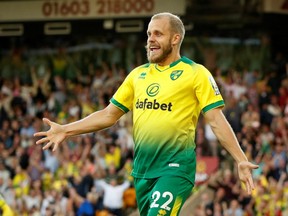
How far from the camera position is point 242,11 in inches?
930

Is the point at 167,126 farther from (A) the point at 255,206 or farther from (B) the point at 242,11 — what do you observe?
(B) the point at 242,11

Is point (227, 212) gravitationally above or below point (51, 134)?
below

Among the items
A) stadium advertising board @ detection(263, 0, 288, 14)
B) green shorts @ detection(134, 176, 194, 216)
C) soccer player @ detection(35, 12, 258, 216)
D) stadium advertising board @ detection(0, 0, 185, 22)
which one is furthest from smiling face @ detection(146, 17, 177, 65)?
stadium advertising board @ detection(0, 0, 185, 22)

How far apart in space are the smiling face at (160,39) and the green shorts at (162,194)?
1.01 m

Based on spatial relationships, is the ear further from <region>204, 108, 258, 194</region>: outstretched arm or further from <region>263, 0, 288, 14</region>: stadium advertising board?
<region>263, 0, 288, 14</region>: stadium advertising board

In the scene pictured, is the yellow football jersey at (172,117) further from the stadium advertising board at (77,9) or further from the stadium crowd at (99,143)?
the stadium advertising board at (77,9)

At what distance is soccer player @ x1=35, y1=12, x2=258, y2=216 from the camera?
782 centimetres

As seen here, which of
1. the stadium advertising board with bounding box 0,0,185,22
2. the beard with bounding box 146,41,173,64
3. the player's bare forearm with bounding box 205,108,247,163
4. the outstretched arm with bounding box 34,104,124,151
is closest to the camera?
the player's bare forearm with bounding box 205,108,247,163

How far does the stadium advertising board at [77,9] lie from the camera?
1007 inches

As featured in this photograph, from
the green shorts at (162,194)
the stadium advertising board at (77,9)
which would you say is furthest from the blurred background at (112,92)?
the green shorts at (162,194)

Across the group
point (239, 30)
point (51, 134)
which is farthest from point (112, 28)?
point (51, 134)

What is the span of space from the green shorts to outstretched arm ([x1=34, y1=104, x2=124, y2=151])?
663 mm

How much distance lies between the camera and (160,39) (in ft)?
26.0

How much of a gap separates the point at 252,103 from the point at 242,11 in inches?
113
